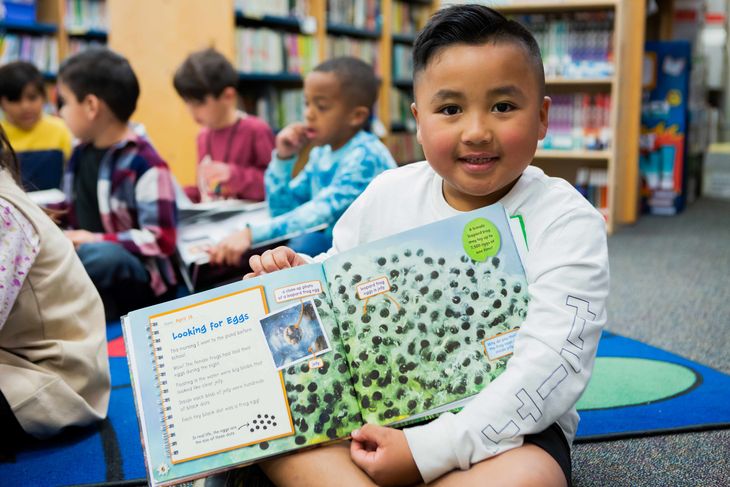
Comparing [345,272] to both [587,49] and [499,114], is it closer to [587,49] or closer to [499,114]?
[499,114]

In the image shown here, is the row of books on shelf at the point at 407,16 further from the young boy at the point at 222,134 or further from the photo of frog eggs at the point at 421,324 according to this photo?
the photo of frog eggs at the point at 421,324

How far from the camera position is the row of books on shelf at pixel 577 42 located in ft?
12.6

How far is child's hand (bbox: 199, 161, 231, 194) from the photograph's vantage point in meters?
2.99

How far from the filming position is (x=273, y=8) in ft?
12.6

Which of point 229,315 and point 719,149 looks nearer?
point 229,315

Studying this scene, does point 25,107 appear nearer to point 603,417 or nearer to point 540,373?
point 603,417

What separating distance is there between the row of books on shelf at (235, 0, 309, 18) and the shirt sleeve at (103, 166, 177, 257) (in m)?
1.58

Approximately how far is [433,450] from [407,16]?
467 centimetres

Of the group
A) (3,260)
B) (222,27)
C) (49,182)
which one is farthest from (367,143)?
(49,182)

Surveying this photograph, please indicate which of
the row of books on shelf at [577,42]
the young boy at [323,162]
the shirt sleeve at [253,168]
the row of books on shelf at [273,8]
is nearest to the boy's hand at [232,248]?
the young boy at [323,162]

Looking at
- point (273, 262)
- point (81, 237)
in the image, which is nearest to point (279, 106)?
point (81, 237)

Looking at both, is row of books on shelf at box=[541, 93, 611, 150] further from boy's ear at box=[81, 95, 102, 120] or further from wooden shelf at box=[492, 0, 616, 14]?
boy's ear at box=[81, 95, 102, 120]

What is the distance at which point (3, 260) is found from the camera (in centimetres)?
126

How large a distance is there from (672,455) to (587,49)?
2978 millimetres
